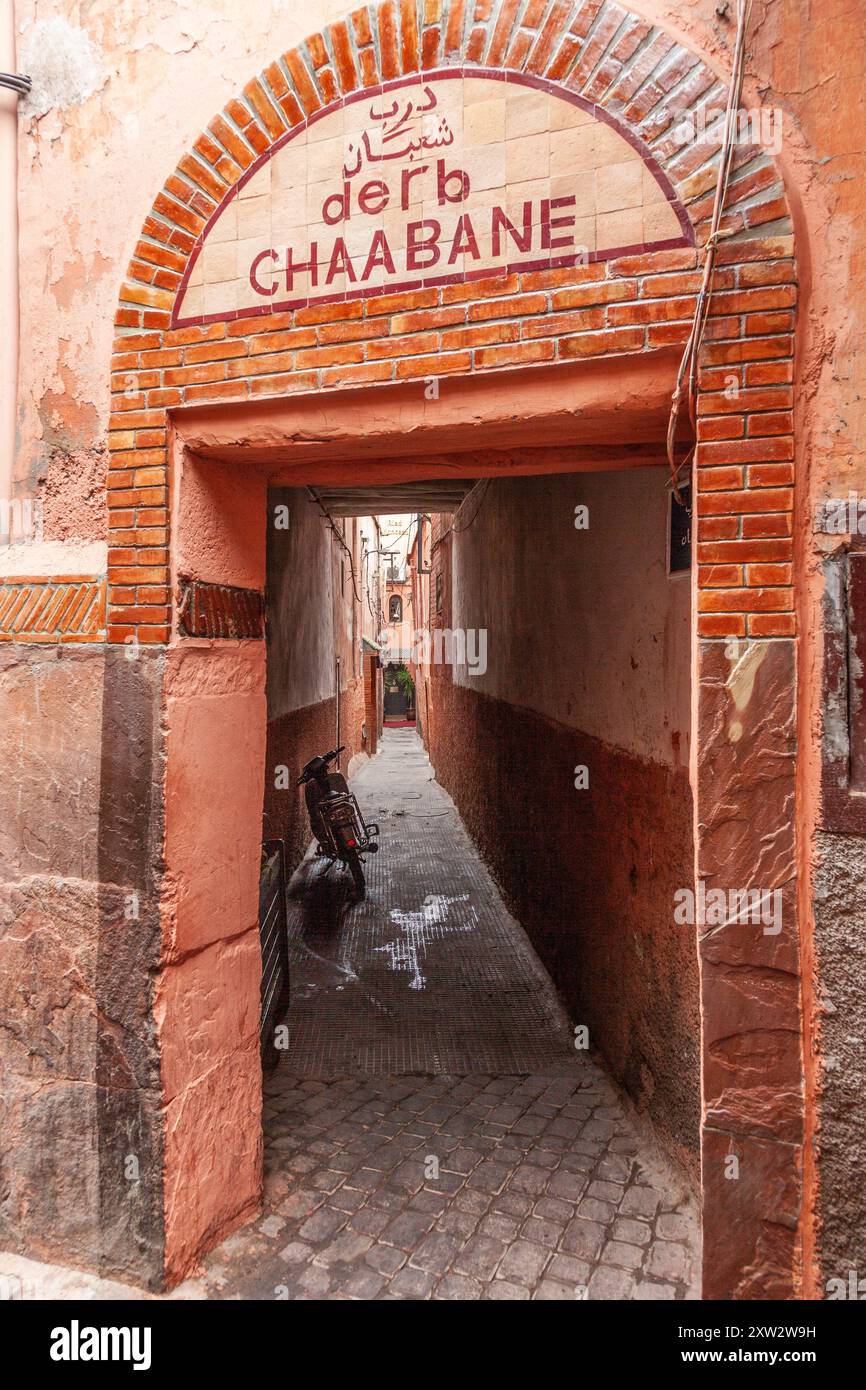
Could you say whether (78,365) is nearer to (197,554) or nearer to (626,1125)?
(197,554)

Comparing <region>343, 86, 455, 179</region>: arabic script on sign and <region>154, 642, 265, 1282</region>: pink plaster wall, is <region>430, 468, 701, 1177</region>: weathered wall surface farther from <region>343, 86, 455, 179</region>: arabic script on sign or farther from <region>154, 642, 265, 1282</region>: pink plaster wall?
<region>154, 642, 265, 1282</region>: pink plaster wall

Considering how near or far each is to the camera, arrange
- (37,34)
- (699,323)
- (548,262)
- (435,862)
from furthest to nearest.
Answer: (435,862) < (37,34) < (548,262) < (699,323)

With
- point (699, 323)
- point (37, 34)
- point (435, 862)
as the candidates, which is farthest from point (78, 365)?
point (435, 862)

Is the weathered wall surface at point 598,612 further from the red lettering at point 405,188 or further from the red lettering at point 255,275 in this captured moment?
the red lettering at point 255,275

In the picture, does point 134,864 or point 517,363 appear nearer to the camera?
point 517,363

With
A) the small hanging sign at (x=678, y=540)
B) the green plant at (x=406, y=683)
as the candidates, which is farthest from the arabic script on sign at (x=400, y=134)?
the green plant at (x=406, y=683)

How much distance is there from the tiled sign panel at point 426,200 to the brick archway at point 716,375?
0.14 feet

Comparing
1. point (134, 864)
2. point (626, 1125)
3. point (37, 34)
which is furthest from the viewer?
point (626, 1125)

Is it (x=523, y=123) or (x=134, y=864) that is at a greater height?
(x=523, y=123)

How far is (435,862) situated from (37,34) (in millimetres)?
7929

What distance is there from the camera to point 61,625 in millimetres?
2926

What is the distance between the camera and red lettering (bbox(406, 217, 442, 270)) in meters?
2.46

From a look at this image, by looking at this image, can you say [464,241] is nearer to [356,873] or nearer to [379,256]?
[379,256]

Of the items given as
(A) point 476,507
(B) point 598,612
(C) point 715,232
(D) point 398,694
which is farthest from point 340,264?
(D) point 398,694
